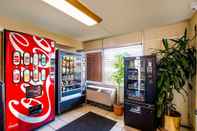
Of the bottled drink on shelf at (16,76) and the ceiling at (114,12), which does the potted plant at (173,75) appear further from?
the bottled drink on shelf at (16,76)

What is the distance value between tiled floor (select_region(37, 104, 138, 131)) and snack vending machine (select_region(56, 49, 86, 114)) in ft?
0.60

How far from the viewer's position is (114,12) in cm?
205

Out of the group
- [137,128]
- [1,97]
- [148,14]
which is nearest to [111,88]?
[137,128]

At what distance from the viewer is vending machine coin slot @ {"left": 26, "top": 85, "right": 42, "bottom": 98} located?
2234 mm

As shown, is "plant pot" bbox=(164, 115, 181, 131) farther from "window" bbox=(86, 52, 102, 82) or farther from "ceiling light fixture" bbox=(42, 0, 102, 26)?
"ceiling light fixture" bbox=(42, 0, 102, 26)

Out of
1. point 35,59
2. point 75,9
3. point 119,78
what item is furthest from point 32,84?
point 119,78

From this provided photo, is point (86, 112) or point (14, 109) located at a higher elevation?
point (14, 109)

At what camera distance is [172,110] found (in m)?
2.36

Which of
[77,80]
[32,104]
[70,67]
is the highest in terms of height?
[70,67]

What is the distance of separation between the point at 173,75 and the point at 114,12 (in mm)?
1667

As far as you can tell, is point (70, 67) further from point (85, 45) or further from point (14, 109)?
point (14, 109)

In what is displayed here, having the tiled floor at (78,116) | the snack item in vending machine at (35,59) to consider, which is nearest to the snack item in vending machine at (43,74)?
the snack item in vending machine at (35,59)

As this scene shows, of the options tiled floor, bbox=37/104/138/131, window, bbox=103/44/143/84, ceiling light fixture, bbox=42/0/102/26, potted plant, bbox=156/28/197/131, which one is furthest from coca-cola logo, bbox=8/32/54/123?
potted plant, bbox=156/28/197/131

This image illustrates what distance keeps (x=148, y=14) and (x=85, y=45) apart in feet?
8.80
